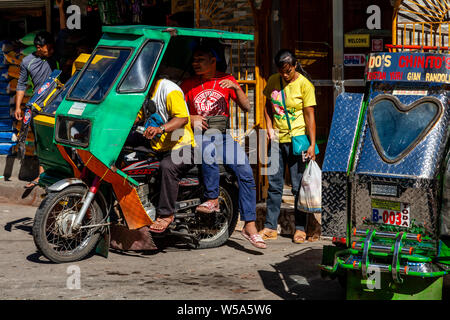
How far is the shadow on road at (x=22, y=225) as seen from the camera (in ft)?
27.7

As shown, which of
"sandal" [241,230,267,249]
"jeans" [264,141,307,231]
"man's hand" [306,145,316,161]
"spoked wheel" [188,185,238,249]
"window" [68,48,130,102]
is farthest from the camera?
"jeans" [264,141,307,231]

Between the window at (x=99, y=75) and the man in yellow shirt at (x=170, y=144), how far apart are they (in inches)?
17.6

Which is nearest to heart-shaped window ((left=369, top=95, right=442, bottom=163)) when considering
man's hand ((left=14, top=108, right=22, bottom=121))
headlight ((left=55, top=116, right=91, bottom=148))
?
headlight ((left=55, top=116, right=91, bottom=148))

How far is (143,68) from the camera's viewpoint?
683cm

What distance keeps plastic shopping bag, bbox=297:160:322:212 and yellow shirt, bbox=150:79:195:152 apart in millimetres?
1267

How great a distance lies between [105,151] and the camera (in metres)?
6.62

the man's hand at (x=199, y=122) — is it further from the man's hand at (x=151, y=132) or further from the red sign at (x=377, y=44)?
the red sign at (x=377, y=44)

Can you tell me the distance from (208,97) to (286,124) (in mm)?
932

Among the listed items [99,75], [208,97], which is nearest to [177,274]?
[208,97]

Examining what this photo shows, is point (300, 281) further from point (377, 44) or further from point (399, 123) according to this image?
point (377, 44)

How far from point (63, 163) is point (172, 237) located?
4.71 ft

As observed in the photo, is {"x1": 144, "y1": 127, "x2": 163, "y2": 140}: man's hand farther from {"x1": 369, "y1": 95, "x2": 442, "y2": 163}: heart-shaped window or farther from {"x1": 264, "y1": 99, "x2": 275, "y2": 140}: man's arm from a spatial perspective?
{"x1": 369, "y1": 95, "x2": 442, "y2": 163}: heart-shaped window

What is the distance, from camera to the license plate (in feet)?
16.8
